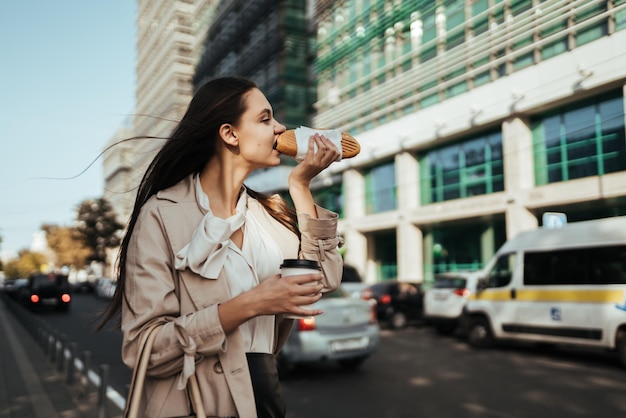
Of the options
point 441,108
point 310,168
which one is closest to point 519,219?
point 441,108

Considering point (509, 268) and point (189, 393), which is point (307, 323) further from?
point (189, 393)

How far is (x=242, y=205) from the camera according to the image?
6.08ft

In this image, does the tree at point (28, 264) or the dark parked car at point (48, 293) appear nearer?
the dark parked car at point (48, 293)

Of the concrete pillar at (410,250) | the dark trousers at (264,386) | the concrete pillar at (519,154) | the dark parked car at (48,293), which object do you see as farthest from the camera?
the dark parked car at (48,293)

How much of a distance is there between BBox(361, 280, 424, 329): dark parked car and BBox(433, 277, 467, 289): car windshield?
5.94 feet

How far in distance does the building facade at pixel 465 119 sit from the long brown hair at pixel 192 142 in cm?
181

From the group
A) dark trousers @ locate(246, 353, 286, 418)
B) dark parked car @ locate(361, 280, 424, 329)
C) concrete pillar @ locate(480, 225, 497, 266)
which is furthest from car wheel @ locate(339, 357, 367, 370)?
concrete pillar @ locate(480, 225, 497, 266)

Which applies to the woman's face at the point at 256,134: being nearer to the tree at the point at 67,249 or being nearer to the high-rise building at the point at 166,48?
the high-rise building at the point at 166,48

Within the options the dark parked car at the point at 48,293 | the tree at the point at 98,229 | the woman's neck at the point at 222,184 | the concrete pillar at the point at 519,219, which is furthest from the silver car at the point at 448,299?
the tree at the point at 98,229

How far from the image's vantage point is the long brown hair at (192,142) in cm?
174

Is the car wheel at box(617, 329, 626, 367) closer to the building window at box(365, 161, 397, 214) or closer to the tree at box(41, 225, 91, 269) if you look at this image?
the building window at box(365, 161, 397, 214)

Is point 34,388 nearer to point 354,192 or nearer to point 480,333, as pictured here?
point 480,333

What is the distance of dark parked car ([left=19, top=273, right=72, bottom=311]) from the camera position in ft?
91.2

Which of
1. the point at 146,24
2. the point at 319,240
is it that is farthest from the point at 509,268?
the point at 146,24
